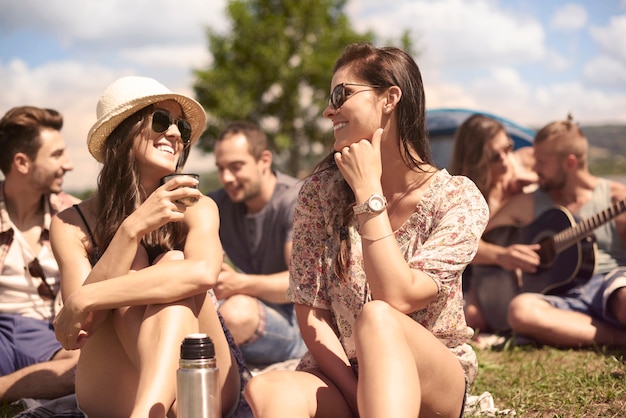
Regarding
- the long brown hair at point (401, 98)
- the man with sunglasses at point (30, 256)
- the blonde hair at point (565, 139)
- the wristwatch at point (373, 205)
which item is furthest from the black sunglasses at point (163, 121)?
the blonde hair at point (565, 139)

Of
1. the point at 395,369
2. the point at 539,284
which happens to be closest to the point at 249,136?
the point at 539,284

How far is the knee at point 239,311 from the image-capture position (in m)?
4.71

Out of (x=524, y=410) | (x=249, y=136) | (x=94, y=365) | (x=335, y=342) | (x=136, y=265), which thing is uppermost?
(x=249, y=136)

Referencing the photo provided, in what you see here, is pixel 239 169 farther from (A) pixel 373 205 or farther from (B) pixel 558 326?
(A) pixel 373 205

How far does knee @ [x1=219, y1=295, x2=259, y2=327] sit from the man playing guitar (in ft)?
6.22

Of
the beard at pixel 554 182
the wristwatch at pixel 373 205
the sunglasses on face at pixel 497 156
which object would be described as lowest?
the beard at pixel 554 182

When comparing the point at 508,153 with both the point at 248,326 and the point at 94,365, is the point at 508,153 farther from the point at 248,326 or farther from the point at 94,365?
the point at 94,365

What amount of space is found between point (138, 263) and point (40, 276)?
1653mm

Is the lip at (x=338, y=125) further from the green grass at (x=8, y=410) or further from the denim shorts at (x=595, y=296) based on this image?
the denim shorts at (x=595, y=296)

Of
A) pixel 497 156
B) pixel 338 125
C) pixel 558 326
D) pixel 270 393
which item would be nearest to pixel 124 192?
pixel 338 125

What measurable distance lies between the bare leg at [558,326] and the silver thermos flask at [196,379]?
10.7 ft

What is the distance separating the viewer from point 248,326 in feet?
15.7

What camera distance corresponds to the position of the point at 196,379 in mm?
2555

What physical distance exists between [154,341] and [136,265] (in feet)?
1.54
